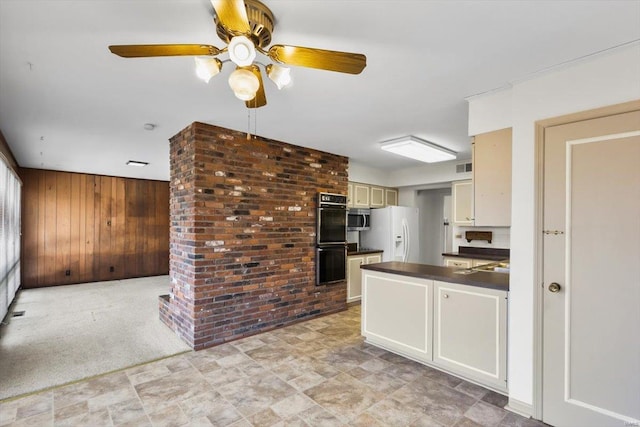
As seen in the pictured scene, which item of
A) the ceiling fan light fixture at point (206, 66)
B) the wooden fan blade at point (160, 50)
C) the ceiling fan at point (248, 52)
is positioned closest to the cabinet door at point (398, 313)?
the ceiling fan at point (248, 52)

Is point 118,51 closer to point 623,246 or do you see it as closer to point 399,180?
point 623,246

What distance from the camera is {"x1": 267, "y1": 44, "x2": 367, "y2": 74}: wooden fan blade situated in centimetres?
150

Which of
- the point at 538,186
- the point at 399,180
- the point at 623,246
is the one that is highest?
the point at 399,180

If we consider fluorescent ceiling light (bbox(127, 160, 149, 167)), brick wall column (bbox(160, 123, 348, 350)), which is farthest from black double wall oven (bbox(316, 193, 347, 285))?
fluorescent ceiling light (bbox(127, 160, 149, 167))

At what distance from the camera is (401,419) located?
2.18 m

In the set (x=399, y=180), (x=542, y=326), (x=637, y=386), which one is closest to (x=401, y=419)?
(x=542, y=326)

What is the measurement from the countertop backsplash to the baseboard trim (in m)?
3.42

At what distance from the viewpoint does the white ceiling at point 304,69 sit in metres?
1.58

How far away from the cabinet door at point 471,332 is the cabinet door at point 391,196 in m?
3.53

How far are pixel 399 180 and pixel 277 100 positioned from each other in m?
3.89

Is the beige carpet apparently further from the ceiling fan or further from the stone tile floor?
the ceiling fan

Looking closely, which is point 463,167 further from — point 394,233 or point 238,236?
point 238,236

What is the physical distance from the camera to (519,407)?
7.38 ft

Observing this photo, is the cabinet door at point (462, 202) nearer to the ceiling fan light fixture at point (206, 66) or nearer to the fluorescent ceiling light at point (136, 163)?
the ceiling fan light fixture at point (206, 66)
